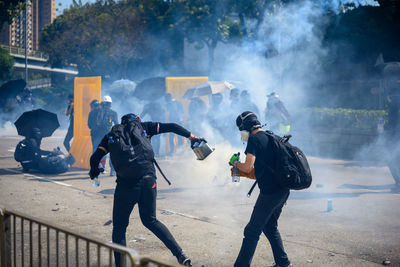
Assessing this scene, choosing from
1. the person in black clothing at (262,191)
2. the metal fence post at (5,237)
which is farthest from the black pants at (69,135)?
the metal fence post at (5,237)

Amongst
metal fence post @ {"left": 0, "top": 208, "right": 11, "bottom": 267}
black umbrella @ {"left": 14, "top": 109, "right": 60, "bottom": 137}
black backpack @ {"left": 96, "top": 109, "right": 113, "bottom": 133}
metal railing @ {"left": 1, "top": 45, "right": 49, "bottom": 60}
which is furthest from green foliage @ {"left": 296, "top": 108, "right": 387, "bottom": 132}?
metal railing @ {"left": 1, "top": 45, "right": 49, "bottom": 60}

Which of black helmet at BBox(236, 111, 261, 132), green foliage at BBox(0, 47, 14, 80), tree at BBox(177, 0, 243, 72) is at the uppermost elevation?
tree at BBox(177, 0, 243, 72)

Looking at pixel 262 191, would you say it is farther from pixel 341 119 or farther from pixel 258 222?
pixel 341 119

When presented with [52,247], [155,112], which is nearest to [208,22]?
[155,112]

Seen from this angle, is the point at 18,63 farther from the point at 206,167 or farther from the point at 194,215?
the point at 194,215

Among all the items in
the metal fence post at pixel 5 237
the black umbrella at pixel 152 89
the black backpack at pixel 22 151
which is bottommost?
the black backpack at pixel 22 151

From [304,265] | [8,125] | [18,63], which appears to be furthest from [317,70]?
[18,63]

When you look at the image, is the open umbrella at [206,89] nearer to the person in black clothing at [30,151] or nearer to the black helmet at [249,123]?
the person in black clothing at [30,151]

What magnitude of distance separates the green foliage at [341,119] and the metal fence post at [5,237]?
11.9 m

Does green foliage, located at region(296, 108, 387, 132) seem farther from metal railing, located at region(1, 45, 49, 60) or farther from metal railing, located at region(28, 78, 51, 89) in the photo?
metal railing, located at region(28, 78, 51, 89)

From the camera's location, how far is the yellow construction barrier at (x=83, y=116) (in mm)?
11078

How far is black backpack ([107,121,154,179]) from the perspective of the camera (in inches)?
162

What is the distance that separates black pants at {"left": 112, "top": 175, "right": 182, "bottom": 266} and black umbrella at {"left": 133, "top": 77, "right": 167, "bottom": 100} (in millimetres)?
12247

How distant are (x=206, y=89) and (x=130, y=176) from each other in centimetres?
1054
